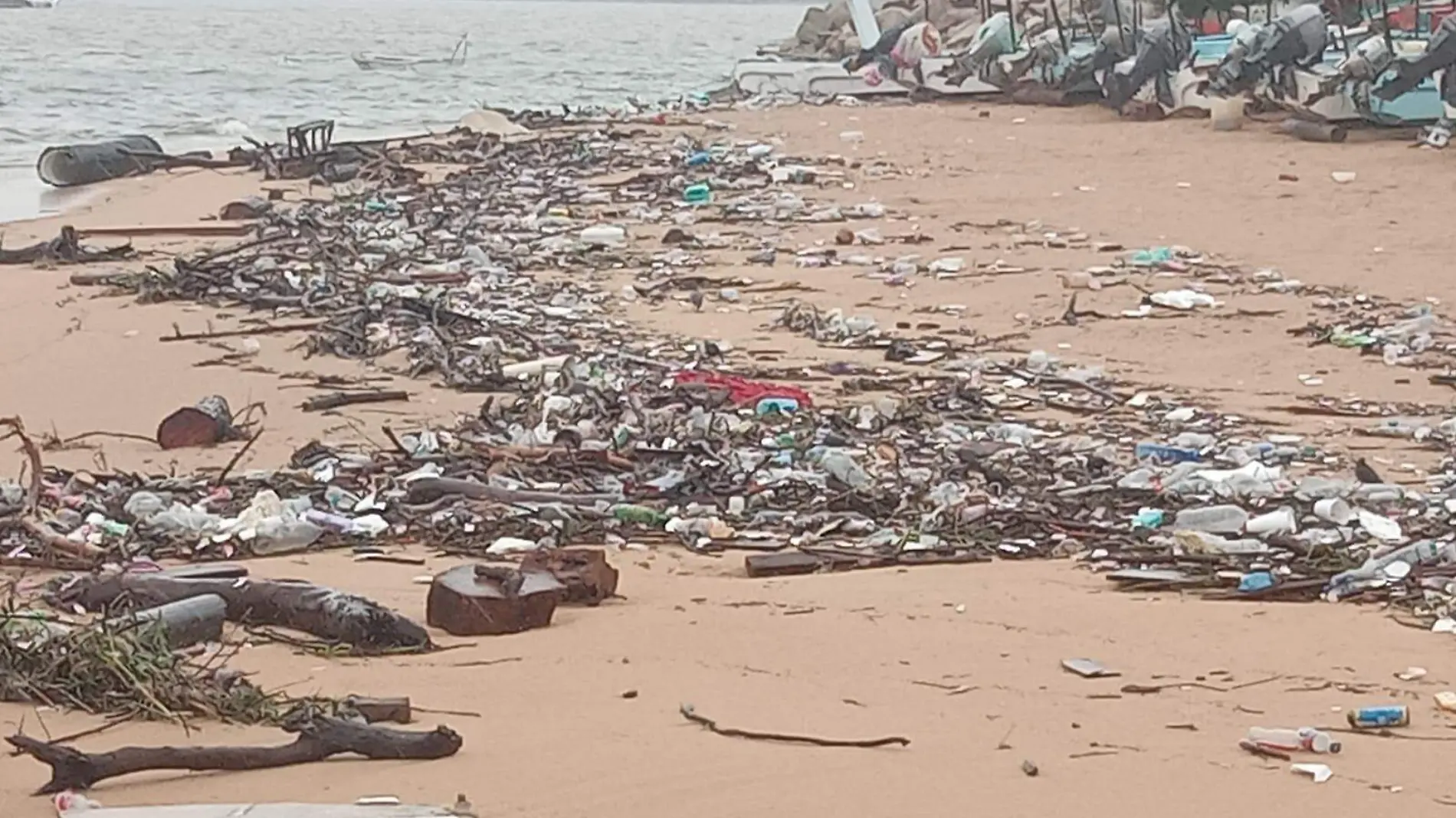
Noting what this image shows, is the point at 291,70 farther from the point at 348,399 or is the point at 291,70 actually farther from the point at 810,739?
the point at 810,739

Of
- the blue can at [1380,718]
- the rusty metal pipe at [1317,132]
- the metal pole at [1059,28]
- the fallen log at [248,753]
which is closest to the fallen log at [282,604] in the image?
the fallen log at [248,753]

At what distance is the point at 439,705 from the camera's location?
11.3ft

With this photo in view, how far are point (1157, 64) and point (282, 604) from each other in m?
18.8

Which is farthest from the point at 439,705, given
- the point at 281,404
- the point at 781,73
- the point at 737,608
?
the point at 781,73

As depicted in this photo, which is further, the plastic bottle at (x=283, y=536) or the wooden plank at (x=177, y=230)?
the wooden plank at (x=177, y=230)

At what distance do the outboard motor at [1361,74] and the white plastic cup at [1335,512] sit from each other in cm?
1265

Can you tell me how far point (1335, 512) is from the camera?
4.80m

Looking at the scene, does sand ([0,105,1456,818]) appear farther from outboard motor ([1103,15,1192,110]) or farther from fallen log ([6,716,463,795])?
outboard motor ([1103,15,1192,110])

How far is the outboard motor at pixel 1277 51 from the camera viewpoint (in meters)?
17.8

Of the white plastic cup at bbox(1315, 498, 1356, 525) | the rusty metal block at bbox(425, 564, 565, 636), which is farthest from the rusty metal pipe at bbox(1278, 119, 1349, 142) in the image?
the rusty metal block at bbox(425, 564, 565, 636)

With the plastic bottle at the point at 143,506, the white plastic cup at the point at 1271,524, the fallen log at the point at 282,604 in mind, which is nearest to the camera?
A: the fallen log at the point at 282,604

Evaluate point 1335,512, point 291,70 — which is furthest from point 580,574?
point 291,70

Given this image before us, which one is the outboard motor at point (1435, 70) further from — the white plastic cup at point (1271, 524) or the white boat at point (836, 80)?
the white plastic cup at point (1271, 524)

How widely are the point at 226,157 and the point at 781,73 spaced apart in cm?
1247
